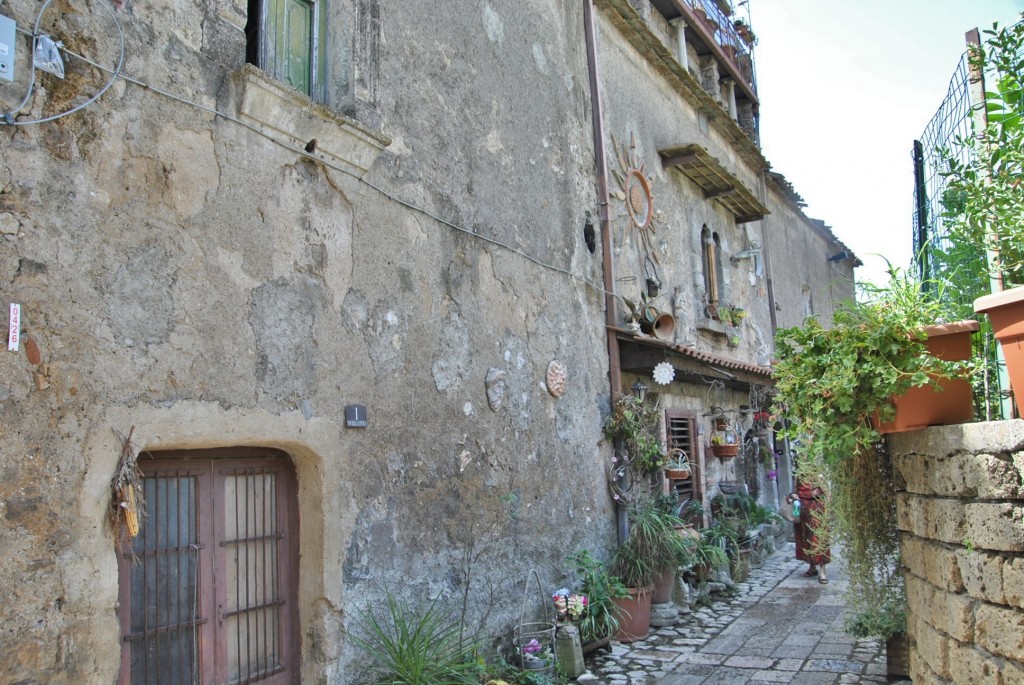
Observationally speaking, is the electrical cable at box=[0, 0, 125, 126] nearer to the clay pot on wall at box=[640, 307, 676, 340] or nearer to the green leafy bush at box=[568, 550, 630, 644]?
the green leafy bush at box=[568, 550, 630, 644]

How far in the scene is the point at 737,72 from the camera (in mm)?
14656

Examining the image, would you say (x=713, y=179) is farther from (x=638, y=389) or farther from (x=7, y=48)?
(x=7, y=48)

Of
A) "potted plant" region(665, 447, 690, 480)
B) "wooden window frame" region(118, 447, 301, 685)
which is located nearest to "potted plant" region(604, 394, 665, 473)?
"potted plant" region(665, 447, 690, 480)

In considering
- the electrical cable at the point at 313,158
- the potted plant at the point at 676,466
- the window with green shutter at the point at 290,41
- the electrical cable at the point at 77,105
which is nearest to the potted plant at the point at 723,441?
the potted plant at the point at 676,466

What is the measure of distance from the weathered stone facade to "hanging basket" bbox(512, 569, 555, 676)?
0.22m

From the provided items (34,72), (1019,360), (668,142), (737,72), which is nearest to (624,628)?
(1019,360)

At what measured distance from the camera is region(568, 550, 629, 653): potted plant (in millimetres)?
6359

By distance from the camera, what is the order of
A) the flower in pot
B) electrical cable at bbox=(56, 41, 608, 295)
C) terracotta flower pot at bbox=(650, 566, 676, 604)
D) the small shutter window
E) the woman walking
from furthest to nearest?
the small shutter window, the woman walking, terracotta flower pot at bbox=(650, 566, 676, 604), the flower in pot, electrical cable at bbox=(56, 41, 608, 295)

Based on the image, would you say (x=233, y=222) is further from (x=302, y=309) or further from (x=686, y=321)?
(x=686, y=321)

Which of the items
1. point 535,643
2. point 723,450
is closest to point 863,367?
point 535,643

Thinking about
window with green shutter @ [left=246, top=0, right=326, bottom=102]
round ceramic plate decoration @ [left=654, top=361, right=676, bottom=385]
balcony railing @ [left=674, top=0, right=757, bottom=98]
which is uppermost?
balcony railing @ [left=674, top=0, right=757, bottom=98]

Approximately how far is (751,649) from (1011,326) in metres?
4.26

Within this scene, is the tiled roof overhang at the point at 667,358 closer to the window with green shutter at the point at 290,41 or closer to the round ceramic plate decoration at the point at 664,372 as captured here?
the round ceramic plate decoration at the point at 664,372

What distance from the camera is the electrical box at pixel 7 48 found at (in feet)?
10.6
